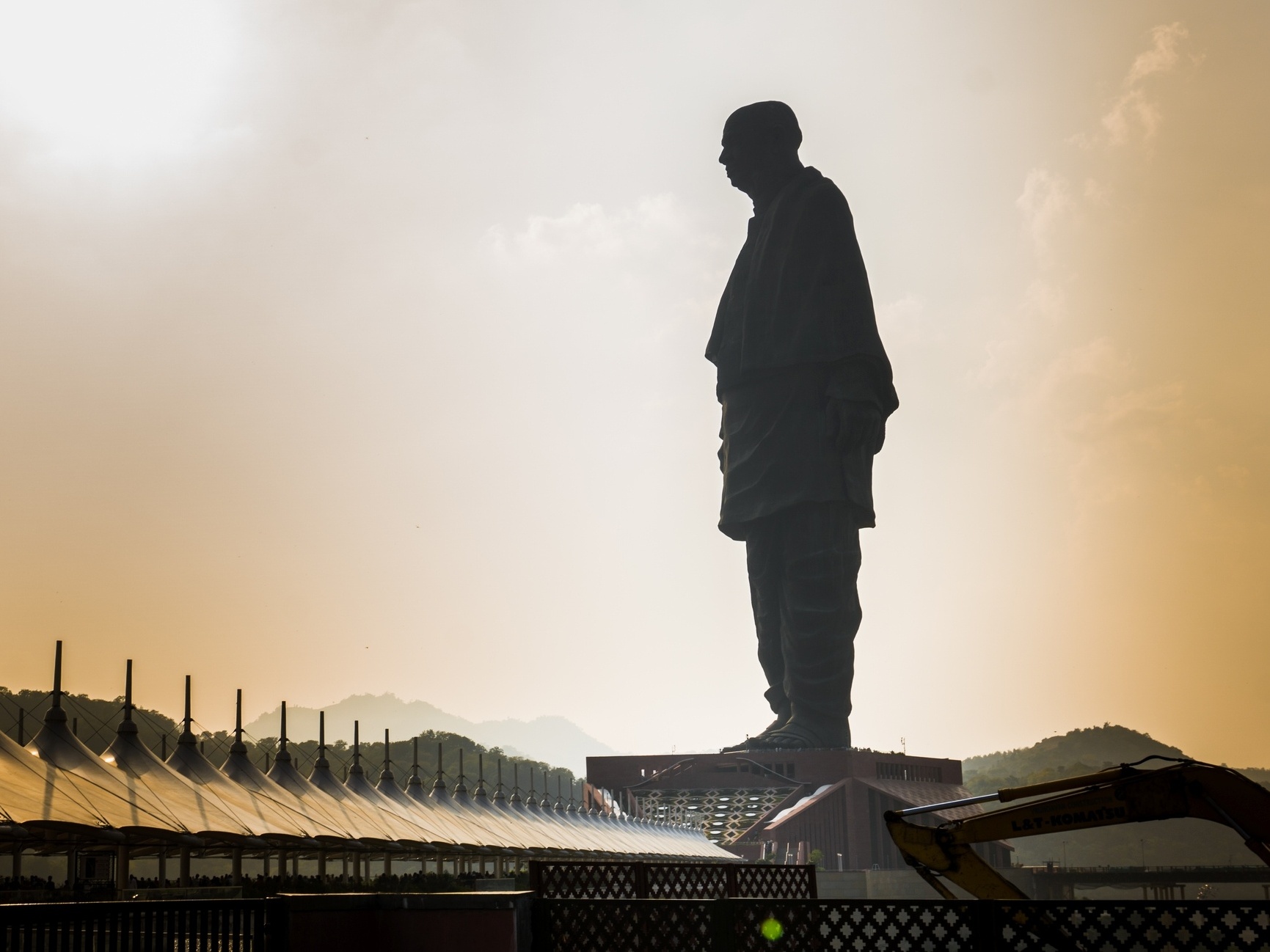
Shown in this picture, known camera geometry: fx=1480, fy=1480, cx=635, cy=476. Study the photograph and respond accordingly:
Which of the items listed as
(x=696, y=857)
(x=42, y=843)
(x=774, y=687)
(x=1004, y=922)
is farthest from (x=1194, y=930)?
(x=774, y=687)

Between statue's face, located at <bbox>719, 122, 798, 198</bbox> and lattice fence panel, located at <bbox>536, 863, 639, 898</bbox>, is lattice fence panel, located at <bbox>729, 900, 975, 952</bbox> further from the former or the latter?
statue's face, located at <bbox>719, 122, 798, 198</bbox>

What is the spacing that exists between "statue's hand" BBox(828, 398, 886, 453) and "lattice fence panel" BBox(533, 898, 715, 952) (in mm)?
61731

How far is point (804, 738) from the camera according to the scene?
247 ft

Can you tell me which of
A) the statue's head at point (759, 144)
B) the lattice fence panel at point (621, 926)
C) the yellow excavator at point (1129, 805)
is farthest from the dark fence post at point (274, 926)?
the statue's head at point (759, 144)

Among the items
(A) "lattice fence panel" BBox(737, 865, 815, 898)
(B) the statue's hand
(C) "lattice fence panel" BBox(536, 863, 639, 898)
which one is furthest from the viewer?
(B) the statue's hand

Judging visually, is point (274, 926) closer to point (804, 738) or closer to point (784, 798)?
point (784, 798)

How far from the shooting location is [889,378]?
248 feet

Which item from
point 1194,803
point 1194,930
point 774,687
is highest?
point 774,687

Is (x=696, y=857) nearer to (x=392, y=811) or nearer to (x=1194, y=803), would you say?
(x=392, y=811)

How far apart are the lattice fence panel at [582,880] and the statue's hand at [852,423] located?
59.8 meters

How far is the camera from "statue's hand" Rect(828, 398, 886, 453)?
73250 millimetres

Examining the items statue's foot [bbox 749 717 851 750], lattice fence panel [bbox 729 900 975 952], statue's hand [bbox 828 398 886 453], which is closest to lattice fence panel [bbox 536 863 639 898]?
lattice fence panel [bbox 729 900 975 952]

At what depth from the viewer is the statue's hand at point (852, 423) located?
7325cm

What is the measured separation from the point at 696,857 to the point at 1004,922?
34070 mm
